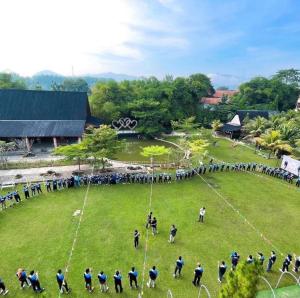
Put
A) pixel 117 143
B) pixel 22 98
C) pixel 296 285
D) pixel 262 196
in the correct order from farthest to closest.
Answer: pixel 22 98 → pixel 117 143 → pixel 262 196 → pixel 296 285

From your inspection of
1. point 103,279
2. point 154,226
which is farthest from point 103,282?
point 154,226

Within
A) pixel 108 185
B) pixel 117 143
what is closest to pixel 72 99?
pixel 117 143

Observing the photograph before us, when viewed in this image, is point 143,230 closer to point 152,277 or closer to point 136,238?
point 136,238

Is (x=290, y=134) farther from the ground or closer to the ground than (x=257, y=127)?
closer to the ground

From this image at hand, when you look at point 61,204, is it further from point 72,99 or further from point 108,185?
point 72,99

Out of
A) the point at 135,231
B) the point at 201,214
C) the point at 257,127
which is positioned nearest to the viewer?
the point at 135,231

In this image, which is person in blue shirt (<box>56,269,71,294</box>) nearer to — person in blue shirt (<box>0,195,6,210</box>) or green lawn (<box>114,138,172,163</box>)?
person in blue shirt (<box>0,195,6,210</box>)

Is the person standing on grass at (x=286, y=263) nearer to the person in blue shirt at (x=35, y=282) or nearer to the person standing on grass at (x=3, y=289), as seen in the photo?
the person in blue shirt at (x=35, y=282)
